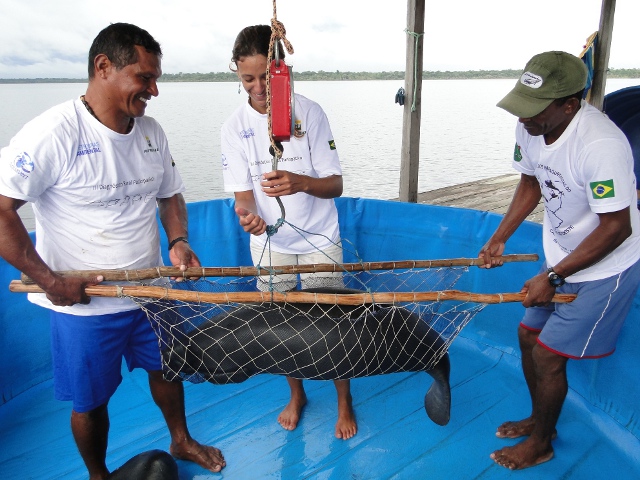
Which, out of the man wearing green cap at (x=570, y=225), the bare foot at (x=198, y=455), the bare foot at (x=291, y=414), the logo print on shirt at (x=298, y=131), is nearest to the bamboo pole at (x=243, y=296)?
the man wearing green cap at (x=570, y=225)

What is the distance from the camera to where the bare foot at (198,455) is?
2.65 metres

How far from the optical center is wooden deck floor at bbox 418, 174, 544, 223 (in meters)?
5.81

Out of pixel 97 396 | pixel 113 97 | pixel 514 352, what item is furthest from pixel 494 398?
pixel 113 97

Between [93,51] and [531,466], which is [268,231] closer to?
[93,51]

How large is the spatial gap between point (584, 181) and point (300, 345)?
140cm

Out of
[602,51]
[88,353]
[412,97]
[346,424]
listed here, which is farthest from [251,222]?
[602,51]

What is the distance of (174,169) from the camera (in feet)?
8.36

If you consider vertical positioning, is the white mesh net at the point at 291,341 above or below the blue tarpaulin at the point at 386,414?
above

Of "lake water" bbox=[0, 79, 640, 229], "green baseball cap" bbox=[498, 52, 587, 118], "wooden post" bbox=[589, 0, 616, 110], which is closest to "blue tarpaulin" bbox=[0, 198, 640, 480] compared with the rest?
"green baseball cap" bbox=[498, 52, 587, 118]

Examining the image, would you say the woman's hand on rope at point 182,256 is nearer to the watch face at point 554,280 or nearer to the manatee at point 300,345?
the manatee at point 300,345

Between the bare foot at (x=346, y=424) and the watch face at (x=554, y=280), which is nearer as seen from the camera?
the watch face at (x=554, y=280)

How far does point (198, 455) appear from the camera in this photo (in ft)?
8.72

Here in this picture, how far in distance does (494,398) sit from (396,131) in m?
16.7

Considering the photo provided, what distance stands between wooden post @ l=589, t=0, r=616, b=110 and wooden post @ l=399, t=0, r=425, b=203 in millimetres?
1714
